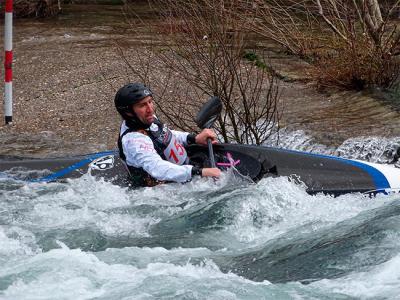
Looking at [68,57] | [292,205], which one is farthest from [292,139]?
[68,57]

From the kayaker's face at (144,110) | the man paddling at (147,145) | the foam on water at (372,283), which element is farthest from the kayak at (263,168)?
the foam on water at (372,283)

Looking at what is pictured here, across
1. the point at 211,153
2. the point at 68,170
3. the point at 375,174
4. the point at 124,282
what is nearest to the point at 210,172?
the point at 211,153

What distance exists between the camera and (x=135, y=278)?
505 centimetres

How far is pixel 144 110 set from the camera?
6445 millimetres

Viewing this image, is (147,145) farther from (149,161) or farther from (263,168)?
(263,168)

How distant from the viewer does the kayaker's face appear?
644 cm

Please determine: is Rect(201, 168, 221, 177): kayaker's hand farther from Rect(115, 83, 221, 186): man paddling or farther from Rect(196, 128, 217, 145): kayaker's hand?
Rect(196, 128, 217, 145): kayaker's hand

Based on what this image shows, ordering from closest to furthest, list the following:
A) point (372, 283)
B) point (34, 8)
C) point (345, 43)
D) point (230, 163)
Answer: point (372, 283)
point (230, 163)
point (345, 43)
point (34, 8)

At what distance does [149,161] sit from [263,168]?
81cm

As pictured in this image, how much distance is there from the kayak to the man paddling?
0.73ft

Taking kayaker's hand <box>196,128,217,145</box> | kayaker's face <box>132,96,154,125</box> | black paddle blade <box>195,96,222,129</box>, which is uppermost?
kayaker's face <box>132,96,154,125</box>

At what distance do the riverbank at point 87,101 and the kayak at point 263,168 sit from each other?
1.47 meters

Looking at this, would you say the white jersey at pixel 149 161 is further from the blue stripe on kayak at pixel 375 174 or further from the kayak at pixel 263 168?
the blue stripe on kayak at pixel 375 174

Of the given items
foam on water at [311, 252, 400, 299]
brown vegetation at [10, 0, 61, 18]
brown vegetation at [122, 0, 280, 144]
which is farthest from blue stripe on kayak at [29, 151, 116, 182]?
brown vegetation at [10, 0, 61, 18]
